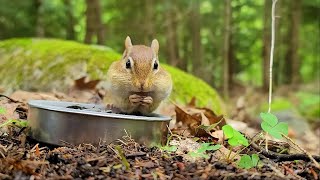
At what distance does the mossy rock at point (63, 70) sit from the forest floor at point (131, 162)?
103 inches

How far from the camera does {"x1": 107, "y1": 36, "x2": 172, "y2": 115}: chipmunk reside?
3.36m

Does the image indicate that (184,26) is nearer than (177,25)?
No

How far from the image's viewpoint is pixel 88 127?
2.96m

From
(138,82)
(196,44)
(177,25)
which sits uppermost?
(177,25)

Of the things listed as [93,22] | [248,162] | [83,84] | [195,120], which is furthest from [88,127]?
[93,22]


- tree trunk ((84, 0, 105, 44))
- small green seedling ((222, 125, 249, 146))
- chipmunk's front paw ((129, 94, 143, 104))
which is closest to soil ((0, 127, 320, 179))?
small green seedling ((222, 125, 249, 146))

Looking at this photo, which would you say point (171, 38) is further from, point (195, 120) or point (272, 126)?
point (272, 126)

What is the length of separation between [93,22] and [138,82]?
22.1 ft

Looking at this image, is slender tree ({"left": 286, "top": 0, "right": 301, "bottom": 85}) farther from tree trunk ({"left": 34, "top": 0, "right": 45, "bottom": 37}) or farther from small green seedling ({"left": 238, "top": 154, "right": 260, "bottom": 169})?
small green seedling ({"left": 238, "top": 154, "right": 260, "bottom": 169})

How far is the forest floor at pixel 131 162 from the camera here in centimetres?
237

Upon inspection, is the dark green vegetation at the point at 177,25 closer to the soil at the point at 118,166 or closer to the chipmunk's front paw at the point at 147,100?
the chipmunk's front paw at the point at 147,100

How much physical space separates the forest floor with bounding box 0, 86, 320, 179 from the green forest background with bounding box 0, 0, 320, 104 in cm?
534

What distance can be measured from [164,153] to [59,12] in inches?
372

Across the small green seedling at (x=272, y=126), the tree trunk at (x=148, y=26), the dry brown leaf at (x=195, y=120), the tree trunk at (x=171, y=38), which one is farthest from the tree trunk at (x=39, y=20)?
the small green seedling at (x=272, y=126)
